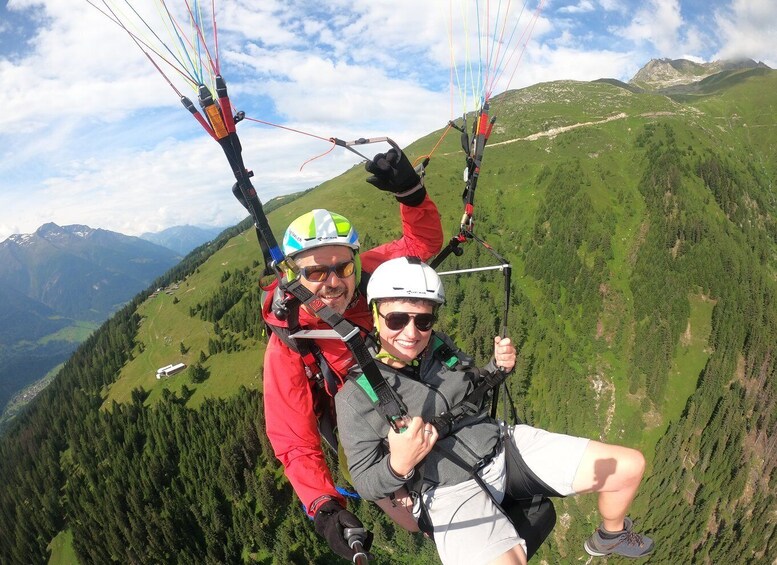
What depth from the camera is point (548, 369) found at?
322 feet

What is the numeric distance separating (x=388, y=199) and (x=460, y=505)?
139m

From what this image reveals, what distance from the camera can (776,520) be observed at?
88500 millimetres

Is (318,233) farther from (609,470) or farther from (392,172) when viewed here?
(609,470)

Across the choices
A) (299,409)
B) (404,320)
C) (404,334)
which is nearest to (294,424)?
(299,409)

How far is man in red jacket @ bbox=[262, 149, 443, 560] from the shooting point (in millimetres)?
5234

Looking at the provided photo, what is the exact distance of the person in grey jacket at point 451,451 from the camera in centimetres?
468

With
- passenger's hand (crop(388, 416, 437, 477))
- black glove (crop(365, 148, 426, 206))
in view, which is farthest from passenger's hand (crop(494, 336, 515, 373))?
black glove (crop(365, 148, 426, 206))

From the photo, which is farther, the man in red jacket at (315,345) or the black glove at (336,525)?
the man in red jacket at (315,345)

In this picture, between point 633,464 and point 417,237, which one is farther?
point 417,237

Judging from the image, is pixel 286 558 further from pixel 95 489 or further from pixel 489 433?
pixel 489 433

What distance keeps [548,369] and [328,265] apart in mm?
102366

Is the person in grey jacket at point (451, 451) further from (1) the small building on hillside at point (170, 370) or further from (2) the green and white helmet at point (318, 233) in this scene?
(1) the small building on hillside at point (170, 370)

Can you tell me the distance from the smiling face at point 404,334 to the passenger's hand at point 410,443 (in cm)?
116

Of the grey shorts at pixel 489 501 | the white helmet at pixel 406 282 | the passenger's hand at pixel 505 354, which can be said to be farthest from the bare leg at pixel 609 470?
the white helmet at pixel 406 282
